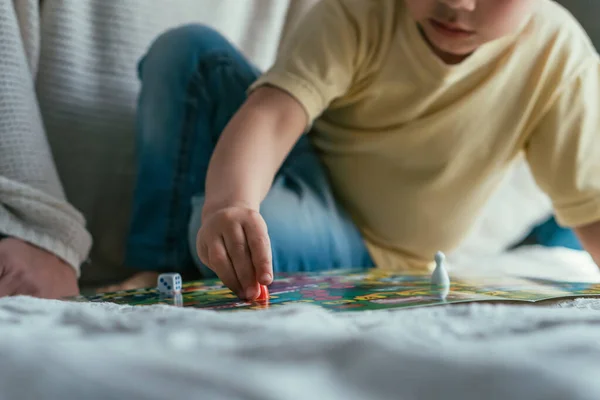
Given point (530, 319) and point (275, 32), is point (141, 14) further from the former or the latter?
point (530, 319)

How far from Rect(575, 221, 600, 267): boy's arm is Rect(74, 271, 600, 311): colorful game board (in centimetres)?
25

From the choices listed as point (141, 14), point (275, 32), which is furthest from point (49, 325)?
point (275, 32)

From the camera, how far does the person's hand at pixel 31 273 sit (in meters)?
0.62

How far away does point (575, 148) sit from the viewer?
797mm

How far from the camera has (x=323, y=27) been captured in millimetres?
784

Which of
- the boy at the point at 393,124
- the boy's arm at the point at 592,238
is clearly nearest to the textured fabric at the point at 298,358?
the boy at the point at 393,124

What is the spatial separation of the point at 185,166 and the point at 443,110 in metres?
0.33

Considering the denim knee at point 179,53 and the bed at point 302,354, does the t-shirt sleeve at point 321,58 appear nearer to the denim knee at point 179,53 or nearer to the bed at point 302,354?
the denim knee at point 179,53

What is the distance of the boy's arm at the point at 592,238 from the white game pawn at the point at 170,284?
542 millimetres

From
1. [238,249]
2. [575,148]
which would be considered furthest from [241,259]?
[575,148]

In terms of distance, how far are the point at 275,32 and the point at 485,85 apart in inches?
17.6

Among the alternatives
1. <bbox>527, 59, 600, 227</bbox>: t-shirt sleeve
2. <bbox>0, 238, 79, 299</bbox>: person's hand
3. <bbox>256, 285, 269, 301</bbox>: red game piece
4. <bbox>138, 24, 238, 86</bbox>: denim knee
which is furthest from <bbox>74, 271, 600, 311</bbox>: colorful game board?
<bbox>138, 24, 238, 86</bbox>: denim knee

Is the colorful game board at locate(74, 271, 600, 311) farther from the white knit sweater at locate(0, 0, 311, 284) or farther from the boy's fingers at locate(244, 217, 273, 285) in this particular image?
the white knit sweater at locate(0, 0, 311, 284)

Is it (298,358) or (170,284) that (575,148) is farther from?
(298,358)
